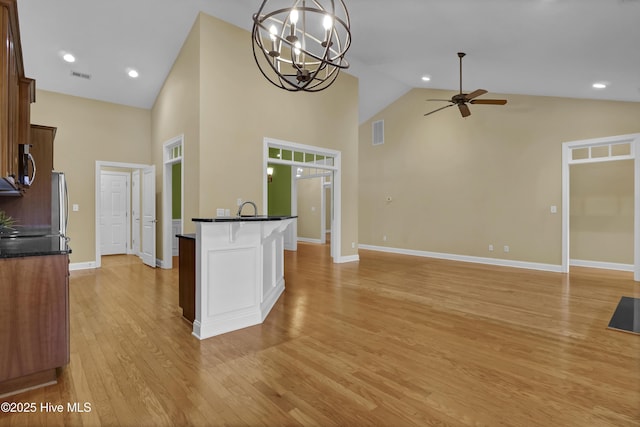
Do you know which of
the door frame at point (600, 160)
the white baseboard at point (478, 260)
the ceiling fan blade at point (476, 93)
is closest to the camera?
the ceiling fan blade at point (476, 93)

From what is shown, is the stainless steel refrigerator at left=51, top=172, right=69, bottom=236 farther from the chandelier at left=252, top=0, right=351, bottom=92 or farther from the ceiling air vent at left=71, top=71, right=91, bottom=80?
the chandelier at left=252, top=0, right=351, bottom=92

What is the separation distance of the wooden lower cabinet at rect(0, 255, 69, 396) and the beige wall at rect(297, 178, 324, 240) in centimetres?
863

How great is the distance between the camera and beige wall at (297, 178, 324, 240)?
1079 centimetres

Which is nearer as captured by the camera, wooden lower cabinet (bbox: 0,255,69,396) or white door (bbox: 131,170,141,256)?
wooden lower cabinet (bbox: 0,255,69,396)

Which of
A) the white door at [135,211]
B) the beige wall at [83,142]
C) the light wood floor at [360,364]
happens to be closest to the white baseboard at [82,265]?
the beige wall at [83,142]

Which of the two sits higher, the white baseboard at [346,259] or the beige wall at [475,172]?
the beige wall at [475,172]

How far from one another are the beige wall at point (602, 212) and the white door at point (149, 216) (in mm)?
8213

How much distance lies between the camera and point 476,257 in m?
7.23

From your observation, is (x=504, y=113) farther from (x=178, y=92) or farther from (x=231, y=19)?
(x=178, y=92)

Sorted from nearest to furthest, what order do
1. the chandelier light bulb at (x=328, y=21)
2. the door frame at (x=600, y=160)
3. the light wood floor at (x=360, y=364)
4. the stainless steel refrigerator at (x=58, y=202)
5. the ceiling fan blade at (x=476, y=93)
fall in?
the light wood floor at (x=360, y=364) → the chandelier light bulb at (x=328, y=21) → the stainless steel refrigerator at (x=58, y=202) → the ceiling fan blade at (x=476, y=93) → the door frame at (x=600, y=160)

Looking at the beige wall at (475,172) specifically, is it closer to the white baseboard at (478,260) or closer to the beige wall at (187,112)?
the white baseboard at (478,260)

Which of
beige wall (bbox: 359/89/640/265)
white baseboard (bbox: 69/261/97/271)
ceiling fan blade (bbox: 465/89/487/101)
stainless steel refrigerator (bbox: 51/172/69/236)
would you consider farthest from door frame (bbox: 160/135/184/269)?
beige wall (bbox: 359/89/640/265)

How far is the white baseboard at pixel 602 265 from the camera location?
603 cm

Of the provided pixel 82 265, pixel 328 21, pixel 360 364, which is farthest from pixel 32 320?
pixel 82 265
